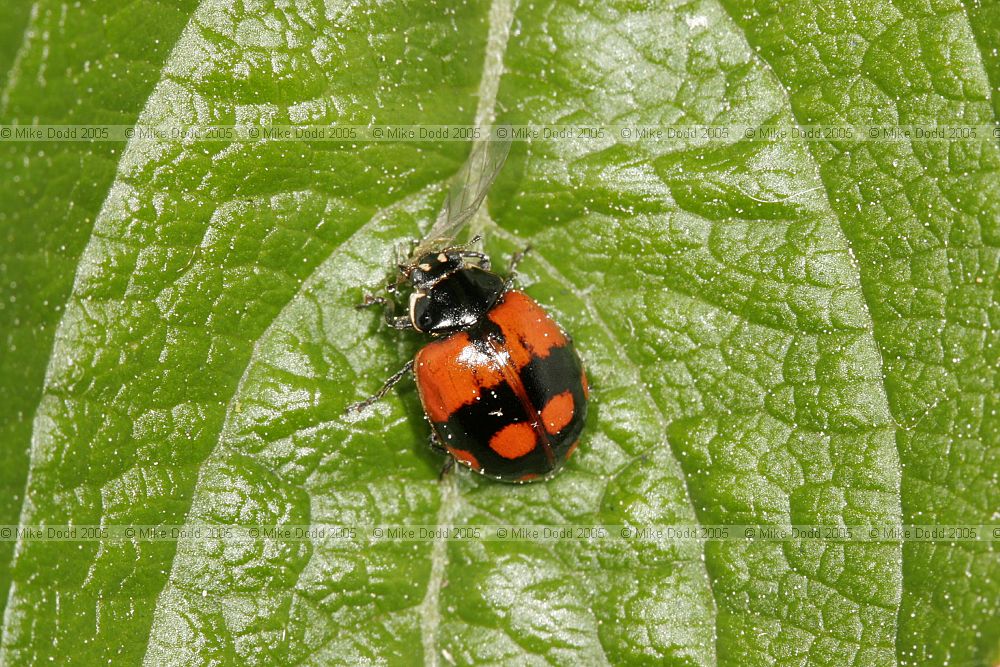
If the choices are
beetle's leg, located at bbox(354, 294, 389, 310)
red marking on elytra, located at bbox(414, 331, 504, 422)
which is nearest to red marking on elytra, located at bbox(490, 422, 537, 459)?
red marking on elytra, located at bbox(414, 331, 504, 422)

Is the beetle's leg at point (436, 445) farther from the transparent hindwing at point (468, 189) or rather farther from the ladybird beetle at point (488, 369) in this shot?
the transparent hindwing at point (468, 189)

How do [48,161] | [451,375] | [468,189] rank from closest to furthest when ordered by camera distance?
[48,161], [468,189], [451,375]

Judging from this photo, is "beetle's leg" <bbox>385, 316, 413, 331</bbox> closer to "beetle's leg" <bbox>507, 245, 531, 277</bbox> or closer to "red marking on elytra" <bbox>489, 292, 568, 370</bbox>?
"red marking on elytra" <bbox>489, 292, 568, 370</bbox>

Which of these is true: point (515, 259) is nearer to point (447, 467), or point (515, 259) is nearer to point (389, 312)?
point (389, 312)

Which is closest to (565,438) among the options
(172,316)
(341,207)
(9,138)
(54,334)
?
(341,207)

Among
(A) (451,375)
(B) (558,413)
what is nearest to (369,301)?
(A) (451,375)
